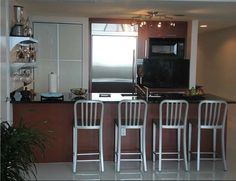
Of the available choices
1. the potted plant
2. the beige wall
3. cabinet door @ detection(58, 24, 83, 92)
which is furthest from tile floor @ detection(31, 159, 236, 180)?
cabinet door @ detection(58, 24, 83, 92)

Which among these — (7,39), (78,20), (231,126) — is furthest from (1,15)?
(231,126)

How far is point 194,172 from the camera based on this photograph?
15.1 feet

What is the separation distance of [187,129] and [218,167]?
688 millimetres

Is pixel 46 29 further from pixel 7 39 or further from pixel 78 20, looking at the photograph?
pixel 7 39

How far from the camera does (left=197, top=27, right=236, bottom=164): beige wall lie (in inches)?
342

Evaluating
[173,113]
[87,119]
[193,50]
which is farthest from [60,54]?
[173,113]

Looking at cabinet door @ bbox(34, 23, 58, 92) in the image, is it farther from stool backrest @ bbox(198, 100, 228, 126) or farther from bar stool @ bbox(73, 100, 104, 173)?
stool backrest @ bbox(198, 100, 228, 126)

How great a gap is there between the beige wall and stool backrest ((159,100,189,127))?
7.47 ft

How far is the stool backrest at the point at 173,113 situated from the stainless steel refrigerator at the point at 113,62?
2.44 meters

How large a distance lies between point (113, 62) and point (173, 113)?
2.70m

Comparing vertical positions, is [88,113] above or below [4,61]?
below

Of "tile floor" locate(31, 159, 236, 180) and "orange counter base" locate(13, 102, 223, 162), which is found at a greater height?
"orange counter base" locate(13, 102, 223, 162)

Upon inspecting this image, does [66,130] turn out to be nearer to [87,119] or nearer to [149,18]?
[87,119]

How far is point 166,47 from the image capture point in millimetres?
7621
